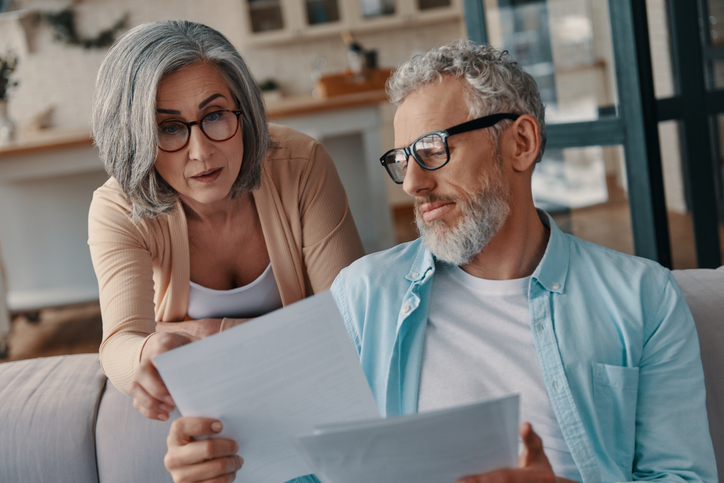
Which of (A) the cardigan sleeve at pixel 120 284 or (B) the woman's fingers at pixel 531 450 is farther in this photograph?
(A) the cardigan sleeve at pixel 120 284

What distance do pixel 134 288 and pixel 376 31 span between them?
19.2ft

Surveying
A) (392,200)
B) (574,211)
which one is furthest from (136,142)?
(392,200)

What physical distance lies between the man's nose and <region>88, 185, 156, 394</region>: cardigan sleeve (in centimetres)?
54

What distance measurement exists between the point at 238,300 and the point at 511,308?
26.2 inches

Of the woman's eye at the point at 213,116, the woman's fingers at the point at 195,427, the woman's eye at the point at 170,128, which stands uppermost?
the woman's eye at the point at 213,116

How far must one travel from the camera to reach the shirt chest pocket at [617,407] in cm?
109

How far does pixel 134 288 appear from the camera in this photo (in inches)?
52.3

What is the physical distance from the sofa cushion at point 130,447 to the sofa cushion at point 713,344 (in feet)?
3.38

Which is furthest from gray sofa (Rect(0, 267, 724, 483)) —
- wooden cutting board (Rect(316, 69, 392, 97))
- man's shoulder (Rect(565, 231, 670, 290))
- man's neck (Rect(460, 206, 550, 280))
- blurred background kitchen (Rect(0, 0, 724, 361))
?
wooden cutting board (Rect(316, 69, 392, 97))

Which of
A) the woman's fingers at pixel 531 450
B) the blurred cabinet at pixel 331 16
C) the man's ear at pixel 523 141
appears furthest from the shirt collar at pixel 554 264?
the blurred cabinet at pixel 331 16

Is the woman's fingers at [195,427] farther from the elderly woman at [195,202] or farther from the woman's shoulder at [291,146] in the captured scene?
the woman's shoulder at [291,146]

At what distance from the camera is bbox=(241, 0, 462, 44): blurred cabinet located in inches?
253

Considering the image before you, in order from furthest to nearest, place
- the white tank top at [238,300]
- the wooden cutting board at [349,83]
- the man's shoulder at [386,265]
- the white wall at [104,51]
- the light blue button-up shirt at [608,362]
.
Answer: the white wall at [104,51] → the wooden cutting board at [349,83] → the white tank top at [238,300] → the man's shoulder at [386,265] → the light blue button-up shirt at [608,362]

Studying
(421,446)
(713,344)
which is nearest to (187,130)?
(421,446)
